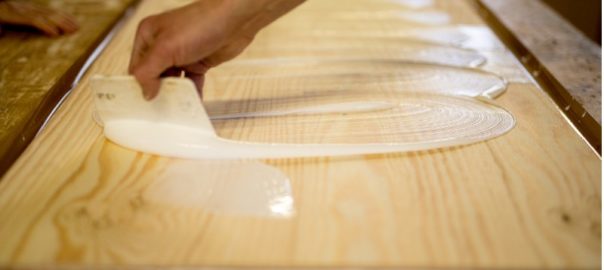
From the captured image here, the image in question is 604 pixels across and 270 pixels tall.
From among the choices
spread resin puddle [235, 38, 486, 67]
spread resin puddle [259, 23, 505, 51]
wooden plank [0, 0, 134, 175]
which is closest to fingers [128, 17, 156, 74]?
wooden plank [0, 0, 134, 175]

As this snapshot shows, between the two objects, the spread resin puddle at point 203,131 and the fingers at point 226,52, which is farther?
the fingers at point 226,52

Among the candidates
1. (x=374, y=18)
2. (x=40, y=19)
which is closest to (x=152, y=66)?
(x=40, y=19)

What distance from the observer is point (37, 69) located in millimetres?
1454

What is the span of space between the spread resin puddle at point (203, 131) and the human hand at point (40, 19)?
85cm

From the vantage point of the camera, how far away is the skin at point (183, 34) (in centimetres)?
98

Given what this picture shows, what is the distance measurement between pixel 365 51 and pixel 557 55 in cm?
51

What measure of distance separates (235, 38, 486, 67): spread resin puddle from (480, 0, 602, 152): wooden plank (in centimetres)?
16

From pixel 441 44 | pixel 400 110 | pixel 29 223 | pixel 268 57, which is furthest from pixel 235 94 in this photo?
pixel 441 44

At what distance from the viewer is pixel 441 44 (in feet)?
5.46

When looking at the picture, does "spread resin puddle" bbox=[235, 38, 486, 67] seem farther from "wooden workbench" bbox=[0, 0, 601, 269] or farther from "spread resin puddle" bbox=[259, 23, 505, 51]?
"wooden workbench" bbox=[0, 0, 601, 269]

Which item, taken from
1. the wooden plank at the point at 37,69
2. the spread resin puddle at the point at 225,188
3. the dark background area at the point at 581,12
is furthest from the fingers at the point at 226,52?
the dark background area at the point at 581,12

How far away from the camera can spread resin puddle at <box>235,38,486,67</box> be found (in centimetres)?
152

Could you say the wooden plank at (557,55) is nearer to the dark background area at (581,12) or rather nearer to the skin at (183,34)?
the skin at (183,34)

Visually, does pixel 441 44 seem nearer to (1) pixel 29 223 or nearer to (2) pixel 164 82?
(2) pixel 164 82
